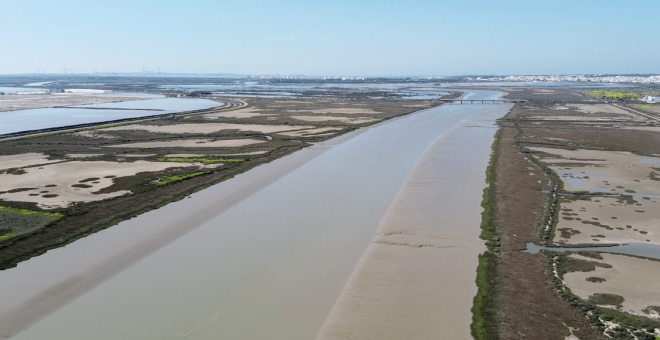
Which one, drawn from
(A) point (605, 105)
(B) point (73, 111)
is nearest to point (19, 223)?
(B) point (73, 111)

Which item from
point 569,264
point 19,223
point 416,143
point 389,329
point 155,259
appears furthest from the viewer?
point 416,143

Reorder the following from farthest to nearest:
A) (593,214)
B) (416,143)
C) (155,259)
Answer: (416,143) < (593,214) < (155,259)

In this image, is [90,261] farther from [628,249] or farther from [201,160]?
[628,249]

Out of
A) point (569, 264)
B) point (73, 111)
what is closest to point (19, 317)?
point (569, 264)

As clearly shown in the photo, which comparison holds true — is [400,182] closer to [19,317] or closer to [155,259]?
[155,259]

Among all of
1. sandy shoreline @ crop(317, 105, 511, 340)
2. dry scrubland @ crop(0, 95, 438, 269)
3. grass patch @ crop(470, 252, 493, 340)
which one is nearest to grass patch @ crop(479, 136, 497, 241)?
sandy shoreline @ crop(317, 105, 511, 340)

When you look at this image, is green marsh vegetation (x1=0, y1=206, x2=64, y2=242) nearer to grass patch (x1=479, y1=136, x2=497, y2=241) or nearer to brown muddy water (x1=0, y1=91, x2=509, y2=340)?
brown muddy water (x1=0, y1=91, x2=509, y2=340)

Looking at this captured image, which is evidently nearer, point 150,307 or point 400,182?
point 150,307

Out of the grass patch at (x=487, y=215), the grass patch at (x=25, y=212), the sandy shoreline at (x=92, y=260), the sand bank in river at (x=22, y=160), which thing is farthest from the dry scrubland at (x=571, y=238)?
the sand bank in river at (x=22, y=160)
